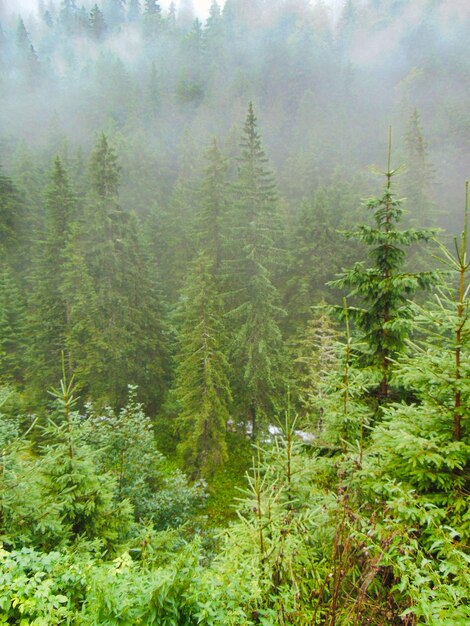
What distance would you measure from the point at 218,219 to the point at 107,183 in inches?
314

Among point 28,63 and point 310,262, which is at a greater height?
point 28,63

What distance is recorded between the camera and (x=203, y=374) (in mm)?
18344

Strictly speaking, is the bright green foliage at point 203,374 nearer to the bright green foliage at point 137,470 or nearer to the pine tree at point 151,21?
the bright green foliage at point 137,470

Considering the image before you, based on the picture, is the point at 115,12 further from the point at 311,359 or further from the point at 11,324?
the point at 311,359

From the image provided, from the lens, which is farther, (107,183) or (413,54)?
(413,54)

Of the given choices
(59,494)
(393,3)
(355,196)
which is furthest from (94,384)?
(393,3)

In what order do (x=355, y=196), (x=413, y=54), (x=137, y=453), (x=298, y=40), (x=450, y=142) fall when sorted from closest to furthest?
1. (x=137, y=453)
2. (x=355, y=196)
3. (x=450, y=142)
4. (x=413, y=54)
5. (x=298, y=40)

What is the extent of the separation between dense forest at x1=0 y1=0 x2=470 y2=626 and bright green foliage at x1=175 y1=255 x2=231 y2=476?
0.46ft

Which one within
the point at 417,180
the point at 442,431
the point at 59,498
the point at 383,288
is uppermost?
the point at 417,180

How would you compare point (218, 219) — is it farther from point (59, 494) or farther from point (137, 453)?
point (59, 494)

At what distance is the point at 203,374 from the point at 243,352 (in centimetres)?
374

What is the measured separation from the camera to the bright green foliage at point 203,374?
1775cm

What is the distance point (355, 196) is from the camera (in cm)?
3616

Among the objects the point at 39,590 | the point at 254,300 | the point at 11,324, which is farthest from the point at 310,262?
the point at 11,324
